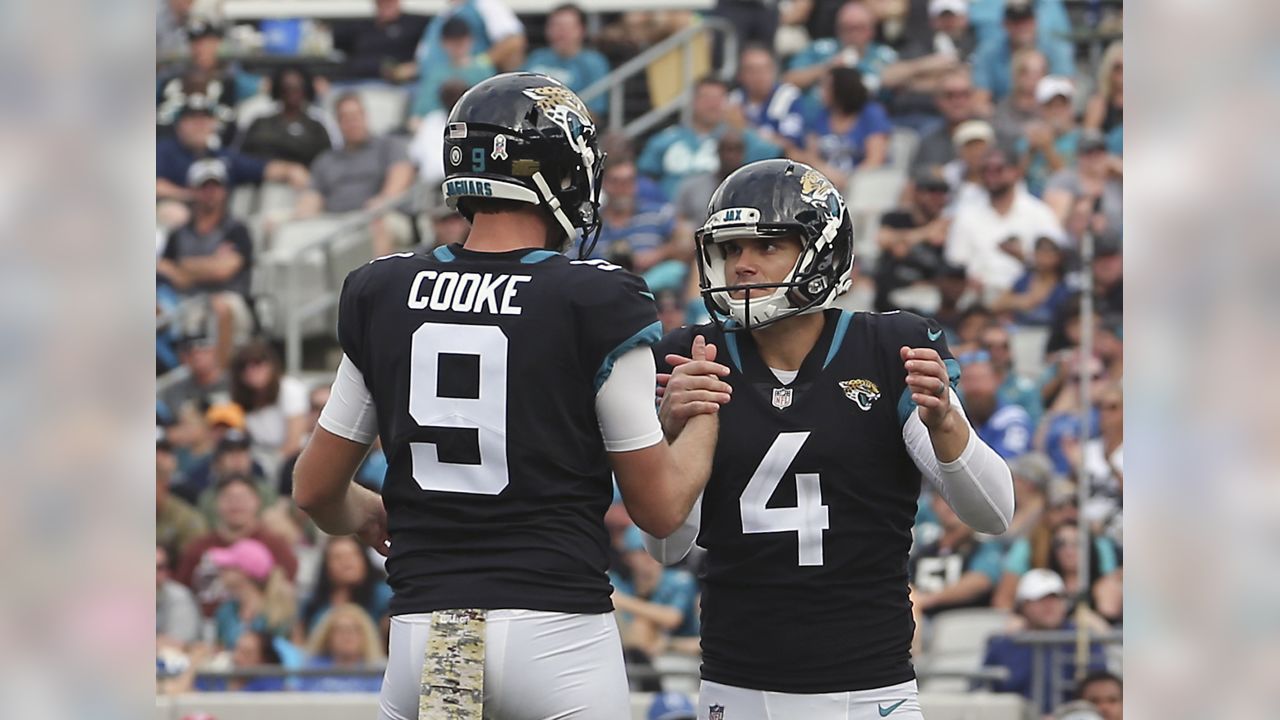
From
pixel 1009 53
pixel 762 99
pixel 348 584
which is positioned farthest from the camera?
pixel 762 99

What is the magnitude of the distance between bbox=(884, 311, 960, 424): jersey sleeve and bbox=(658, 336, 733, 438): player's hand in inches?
17.3

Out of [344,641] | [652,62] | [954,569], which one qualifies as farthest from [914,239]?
[344,641]

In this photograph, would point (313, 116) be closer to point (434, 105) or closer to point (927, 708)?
point (434, 105)

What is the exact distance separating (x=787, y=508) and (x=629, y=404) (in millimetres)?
792

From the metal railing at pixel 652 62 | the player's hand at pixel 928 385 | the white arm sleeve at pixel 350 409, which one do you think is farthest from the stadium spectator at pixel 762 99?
the white arm sleeve at pixel 350 409

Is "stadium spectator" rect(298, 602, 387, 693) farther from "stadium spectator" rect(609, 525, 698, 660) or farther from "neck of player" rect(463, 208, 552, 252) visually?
"neck of player" rect(463, 208, 552, 252)

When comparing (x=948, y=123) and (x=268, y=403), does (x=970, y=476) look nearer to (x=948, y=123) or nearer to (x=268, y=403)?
(x=268, y=403)

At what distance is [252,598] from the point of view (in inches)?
368

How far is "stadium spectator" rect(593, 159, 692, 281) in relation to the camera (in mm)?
10211

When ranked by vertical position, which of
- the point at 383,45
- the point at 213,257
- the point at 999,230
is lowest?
the point at 213,257

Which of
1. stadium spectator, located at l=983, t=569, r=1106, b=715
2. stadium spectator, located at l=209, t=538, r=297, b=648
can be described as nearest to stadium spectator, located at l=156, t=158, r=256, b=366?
stadium spectator, located at l=209, t=538, r=297, b=648

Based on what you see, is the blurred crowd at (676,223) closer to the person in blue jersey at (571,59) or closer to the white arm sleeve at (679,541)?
the person in blue jersey at (571,59)

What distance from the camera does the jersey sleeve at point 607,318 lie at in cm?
329
